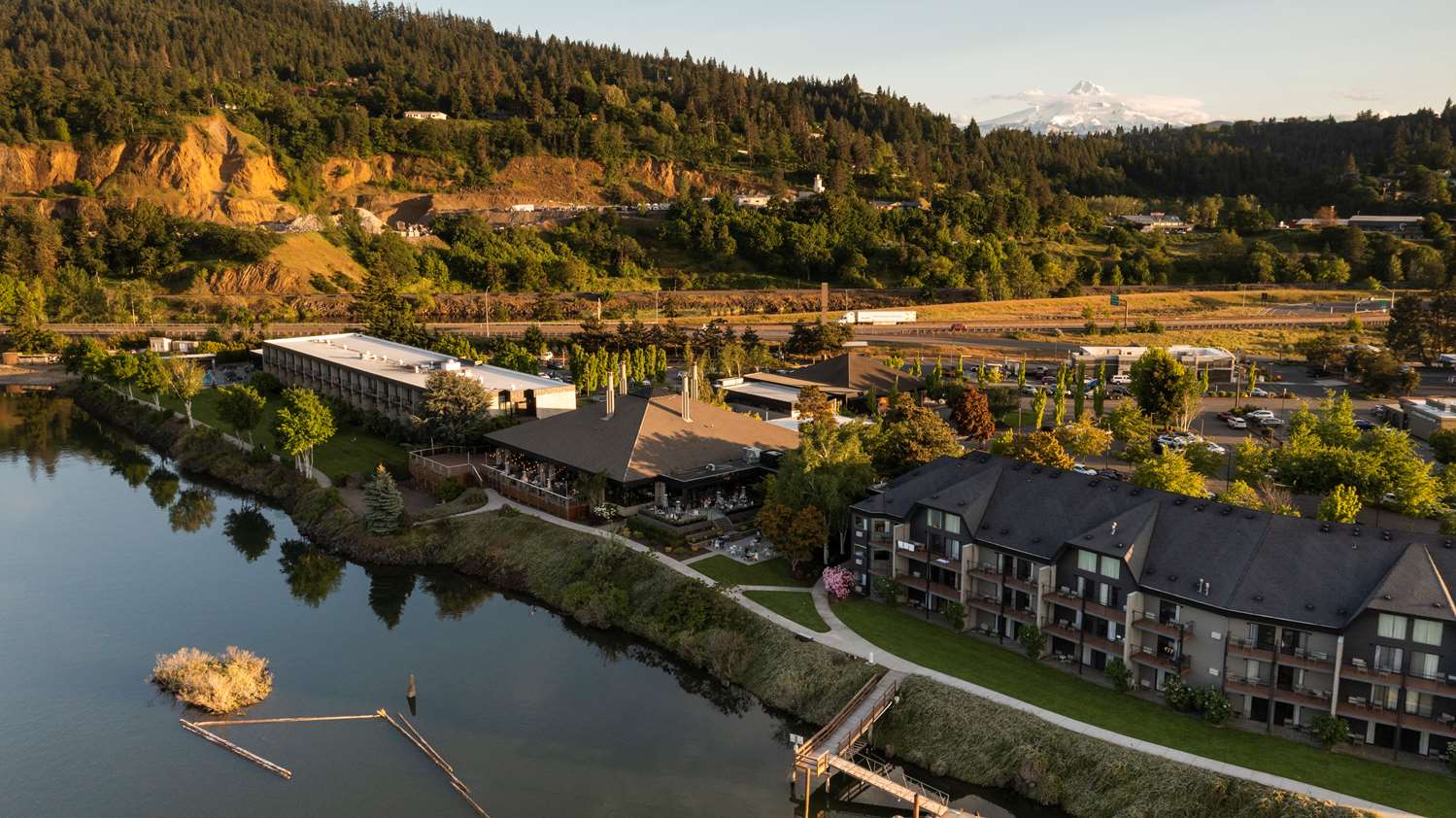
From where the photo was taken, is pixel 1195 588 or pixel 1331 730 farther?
pixel 1195 588

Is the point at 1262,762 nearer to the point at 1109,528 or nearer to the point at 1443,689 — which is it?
the point at 1443,689

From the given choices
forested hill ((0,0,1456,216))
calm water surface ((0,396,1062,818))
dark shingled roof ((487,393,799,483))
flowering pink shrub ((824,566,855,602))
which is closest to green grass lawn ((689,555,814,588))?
flowering pink shrub ((824,566,855,602))

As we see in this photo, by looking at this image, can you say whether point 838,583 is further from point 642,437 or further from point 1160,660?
point 642,437

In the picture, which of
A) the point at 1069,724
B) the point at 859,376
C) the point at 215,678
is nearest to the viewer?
the point at 1069,724

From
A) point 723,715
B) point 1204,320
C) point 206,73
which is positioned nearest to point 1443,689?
point 723,715

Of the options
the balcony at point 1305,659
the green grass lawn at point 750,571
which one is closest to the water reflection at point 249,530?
the green grass lawn at point 750,571

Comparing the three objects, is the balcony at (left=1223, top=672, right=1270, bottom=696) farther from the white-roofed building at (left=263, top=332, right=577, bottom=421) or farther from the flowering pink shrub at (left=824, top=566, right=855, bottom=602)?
the white-roofed building at (left=263, top=332, right=577, bottom=421)

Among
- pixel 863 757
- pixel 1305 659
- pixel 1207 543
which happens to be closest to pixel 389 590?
pixel 863 757
